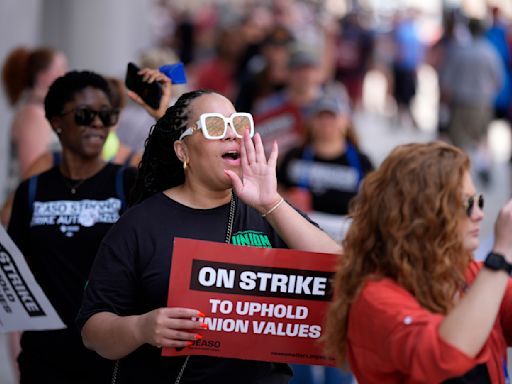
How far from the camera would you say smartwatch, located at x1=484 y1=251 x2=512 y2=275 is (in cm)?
310

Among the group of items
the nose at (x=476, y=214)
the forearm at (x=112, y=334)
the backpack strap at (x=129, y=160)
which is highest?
the nose at (x=476, y=214)

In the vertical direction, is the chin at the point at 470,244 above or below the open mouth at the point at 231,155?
below

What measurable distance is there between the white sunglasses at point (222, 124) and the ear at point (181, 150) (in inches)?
5.9

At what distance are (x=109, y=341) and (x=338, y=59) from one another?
1990 cm

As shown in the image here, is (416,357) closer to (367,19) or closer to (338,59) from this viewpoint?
(338,59)

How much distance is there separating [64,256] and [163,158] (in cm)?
80

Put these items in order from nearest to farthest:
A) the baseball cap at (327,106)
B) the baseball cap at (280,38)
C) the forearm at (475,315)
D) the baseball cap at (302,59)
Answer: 1. the forearm at (475,315)
2. the baseball cap at (327,106)
3. the baseball cap at (302,59)
4. the baseball cap at (280,38)

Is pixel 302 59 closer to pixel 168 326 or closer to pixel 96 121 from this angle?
pixel 96 121

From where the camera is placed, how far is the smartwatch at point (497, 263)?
310cm

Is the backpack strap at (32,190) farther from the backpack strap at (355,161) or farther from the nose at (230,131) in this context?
the backpack strap at (355,161)

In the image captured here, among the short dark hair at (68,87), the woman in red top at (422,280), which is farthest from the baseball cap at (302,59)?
the woman in red top at (422,280)

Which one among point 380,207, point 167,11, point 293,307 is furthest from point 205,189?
point 167,11

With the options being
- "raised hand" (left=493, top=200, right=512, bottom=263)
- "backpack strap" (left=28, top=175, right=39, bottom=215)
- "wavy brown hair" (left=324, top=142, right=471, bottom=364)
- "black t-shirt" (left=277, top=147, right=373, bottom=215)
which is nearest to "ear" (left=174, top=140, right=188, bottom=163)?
"wavy brown hair" (left=324, top=142, right=471, bottom=364)

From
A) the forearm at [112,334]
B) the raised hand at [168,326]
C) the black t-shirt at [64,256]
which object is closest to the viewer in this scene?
the raised hand at [168,326]
